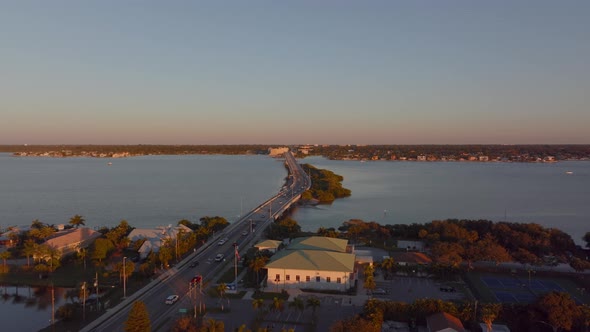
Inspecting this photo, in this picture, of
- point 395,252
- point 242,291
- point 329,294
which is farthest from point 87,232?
point 395,252

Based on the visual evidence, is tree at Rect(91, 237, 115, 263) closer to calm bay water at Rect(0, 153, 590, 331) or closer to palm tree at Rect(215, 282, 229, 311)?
palm tree at Rect(215, 282, 229, 311)

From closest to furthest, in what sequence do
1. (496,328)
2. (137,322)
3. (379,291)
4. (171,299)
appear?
(137,322) → (496,328) → (171,299) → (379,291)

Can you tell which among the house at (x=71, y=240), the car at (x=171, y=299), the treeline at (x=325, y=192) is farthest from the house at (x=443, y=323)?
the treeline at (x=325, y=192)

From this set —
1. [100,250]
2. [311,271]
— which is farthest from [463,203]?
[100,250]

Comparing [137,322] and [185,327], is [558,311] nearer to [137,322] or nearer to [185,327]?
[185,327]

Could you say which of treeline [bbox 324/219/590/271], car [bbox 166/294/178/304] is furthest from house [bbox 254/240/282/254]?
car [bbox 166/294/178/304]

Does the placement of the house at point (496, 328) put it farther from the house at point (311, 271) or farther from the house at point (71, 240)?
the house at point (71, 240)
